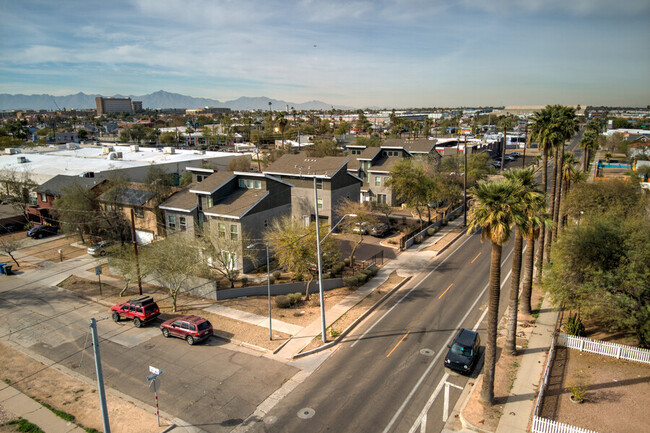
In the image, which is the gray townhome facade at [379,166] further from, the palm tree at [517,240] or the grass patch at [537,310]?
the palm tree at [517,240]

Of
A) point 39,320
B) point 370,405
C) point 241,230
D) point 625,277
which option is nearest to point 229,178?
point 241,230

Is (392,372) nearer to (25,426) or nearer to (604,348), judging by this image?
(604,348)

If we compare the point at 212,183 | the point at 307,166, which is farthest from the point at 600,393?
the point at 307,166

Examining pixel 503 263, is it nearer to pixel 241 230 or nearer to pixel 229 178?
pixel 241 230

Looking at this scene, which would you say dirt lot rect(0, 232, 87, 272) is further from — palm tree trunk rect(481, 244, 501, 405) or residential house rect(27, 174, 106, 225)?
palm tree trunk rect(481, 244, 501, 405)

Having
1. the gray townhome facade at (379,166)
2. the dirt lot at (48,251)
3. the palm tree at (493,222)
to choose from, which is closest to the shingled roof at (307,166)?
the gray townhome facade at (379,166)
